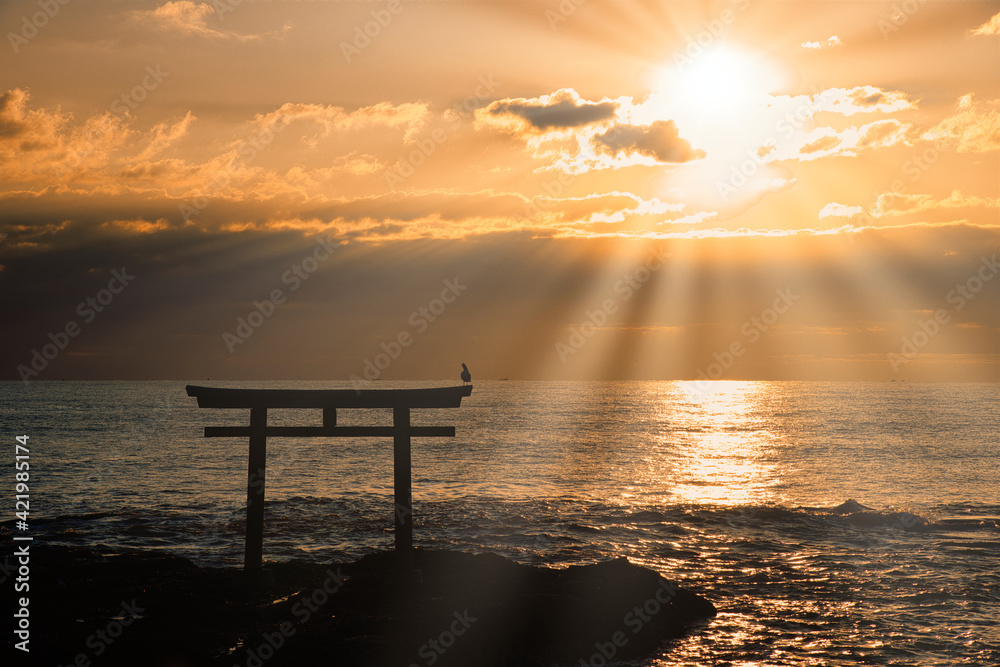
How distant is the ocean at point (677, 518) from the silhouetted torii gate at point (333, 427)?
4.88m

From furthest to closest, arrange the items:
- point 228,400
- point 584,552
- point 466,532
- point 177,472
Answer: point 177,472
point 466,532
point 584,552
point 228,400

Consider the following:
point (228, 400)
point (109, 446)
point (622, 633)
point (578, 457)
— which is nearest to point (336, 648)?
point (622, 633)

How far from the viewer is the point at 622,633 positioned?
1320 centimetres

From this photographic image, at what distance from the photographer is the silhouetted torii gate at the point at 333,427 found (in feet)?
49.8

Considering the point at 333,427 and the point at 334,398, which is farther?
the point at 333,427

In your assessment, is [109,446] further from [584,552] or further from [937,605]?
[937,605]

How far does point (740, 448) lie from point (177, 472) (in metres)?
45.4

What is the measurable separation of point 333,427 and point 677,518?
16.6 meters

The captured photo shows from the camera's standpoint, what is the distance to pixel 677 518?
27359 millimetres

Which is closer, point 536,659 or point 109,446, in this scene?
point 536,659
